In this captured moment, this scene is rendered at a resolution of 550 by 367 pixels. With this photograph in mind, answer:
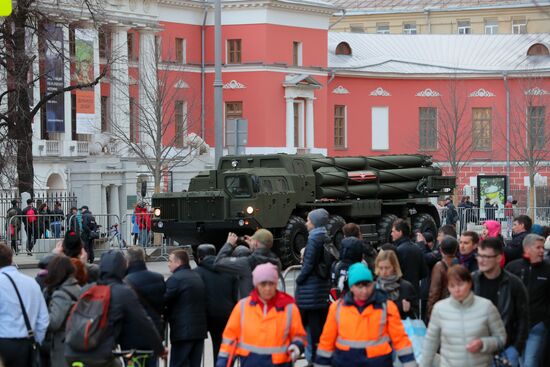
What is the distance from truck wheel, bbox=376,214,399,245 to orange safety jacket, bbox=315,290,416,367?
24.5 m

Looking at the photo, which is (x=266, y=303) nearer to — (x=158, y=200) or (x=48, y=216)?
(x=158, y=200)

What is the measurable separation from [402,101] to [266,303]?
65722mm

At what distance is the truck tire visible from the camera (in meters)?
33.6

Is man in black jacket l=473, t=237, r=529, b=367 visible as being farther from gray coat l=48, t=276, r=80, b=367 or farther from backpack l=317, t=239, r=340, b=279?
gray coat l=48, t=276, r=80, b=367

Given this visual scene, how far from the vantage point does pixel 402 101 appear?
253 ft

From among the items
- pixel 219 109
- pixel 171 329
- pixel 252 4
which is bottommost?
pixel 171 329

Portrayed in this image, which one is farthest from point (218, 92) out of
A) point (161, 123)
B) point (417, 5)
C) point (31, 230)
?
point (417, 5)

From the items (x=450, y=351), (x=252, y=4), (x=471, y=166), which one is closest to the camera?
(x=450, y=351)

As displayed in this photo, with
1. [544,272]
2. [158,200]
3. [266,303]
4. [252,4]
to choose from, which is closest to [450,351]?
[266,303]

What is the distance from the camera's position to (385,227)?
3709 centimetres

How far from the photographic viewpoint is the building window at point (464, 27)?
307 ft

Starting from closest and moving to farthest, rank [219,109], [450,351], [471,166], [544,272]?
[450,351], [544,272], [219,109], [471,166]

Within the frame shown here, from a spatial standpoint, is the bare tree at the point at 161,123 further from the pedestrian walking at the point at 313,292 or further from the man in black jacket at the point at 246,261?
the pedestrian walking at the point at 313,292

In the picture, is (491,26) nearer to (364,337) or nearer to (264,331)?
(364,337)
